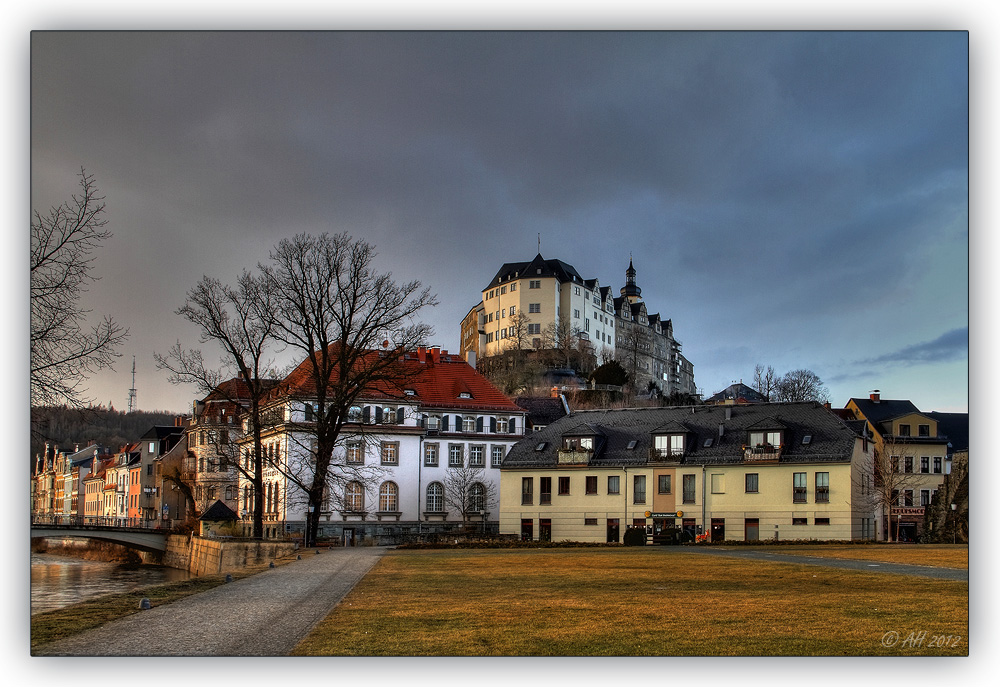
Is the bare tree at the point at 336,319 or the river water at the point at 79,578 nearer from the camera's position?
the river water at the point at 79,578

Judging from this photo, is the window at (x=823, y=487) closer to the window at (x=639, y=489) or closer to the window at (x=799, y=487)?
the window at (x=799, y=487)

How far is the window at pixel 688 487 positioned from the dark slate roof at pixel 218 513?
16087 mm

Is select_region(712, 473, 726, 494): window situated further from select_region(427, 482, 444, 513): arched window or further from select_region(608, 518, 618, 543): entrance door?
select_region(427, 482, 444, 513): arched window

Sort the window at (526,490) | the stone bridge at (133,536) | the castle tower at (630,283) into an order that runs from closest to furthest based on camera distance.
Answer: the castle tower at (630,283) < the stone bridge at (133,536) < the window at (526,490)

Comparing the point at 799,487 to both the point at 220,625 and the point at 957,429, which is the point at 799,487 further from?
the point at 220,625

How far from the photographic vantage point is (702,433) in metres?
37.4

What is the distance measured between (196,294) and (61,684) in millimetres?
6123

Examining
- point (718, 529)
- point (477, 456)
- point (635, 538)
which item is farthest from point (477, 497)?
point (635, 538)

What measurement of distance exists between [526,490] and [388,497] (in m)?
8.39

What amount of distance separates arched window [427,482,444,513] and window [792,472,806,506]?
17695 millimetres

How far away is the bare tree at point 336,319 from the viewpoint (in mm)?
18250

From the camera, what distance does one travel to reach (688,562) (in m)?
19.8

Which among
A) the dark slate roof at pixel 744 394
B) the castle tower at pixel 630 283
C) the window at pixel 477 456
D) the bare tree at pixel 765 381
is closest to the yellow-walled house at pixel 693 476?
the dark slate roof at pixel 744 394

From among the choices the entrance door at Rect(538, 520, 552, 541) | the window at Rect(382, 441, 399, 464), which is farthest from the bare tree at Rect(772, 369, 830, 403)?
the window at Rect(382, 441, 399, 464)
